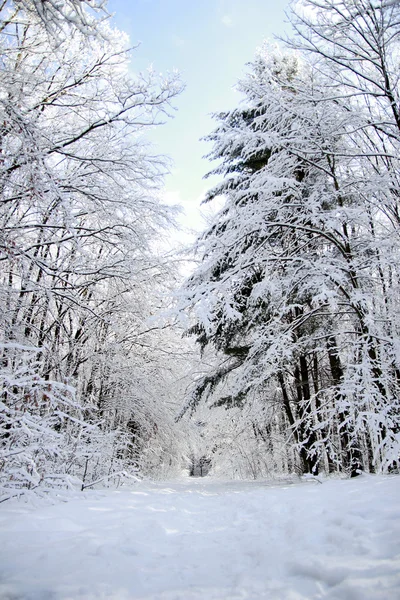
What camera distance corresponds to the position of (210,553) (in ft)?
7.54

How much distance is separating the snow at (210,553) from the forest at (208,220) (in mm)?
911

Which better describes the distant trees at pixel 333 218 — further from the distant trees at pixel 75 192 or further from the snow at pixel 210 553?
the snow at pixel 210 553

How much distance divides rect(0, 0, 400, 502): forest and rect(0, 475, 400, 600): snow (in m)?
0.91

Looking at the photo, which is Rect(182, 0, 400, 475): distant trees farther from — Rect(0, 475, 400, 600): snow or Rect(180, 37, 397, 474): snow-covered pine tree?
Rect(0, 475, 400, 600): snow

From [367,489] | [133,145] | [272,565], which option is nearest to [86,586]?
[272,565]

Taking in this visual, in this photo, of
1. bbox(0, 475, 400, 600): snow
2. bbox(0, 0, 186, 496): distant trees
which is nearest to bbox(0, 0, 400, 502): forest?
bbox(0, 0, 186, 496): distant trees

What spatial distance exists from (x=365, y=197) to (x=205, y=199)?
5488 millimetres

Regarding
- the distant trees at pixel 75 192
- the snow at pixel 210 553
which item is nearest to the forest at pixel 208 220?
the distant trees at pixel 75 192

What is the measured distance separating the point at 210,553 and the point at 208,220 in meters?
7.37

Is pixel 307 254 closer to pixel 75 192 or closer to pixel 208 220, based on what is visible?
pixel 208 220

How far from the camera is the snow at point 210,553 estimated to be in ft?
5.67

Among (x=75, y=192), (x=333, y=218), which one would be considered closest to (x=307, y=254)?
(x=333, y=218)

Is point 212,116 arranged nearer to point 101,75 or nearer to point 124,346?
point 101,75

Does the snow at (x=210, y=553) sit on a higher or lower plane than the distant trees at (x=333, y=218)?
lower
